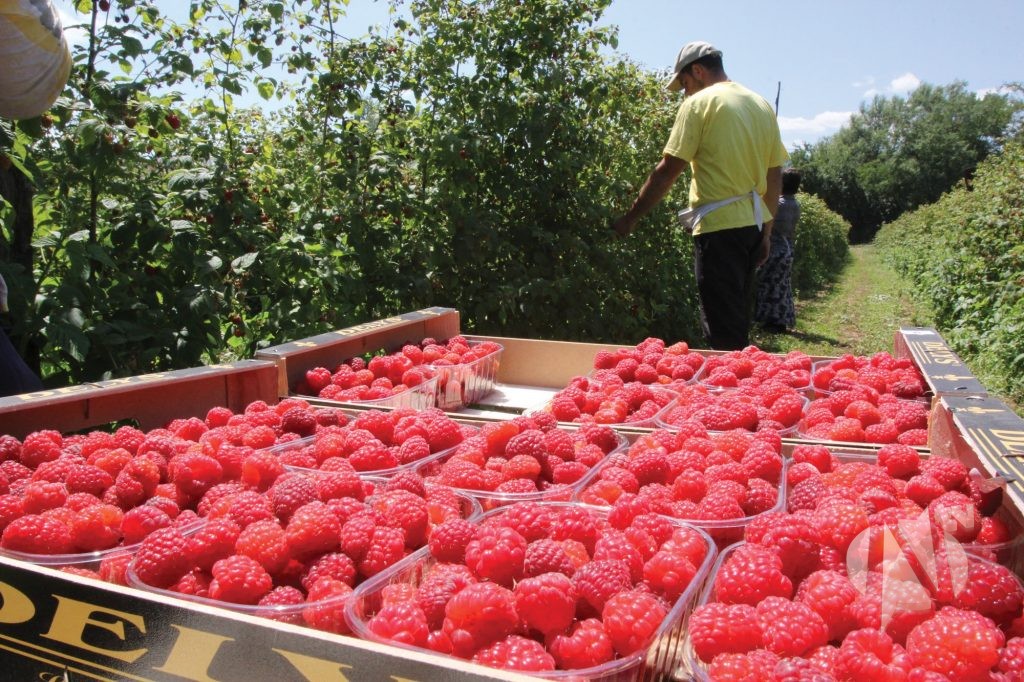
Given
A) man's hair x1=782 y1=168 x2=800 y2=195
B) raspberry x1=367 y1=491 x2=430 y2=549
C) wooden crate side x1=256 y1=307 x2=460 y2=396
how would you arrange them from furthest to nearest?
1. man's hair x1=782 y1=168 x2=800 y2=195
2. wooden crate side x1=256 y1=307 x2=460 y2=396
3. raspberry x1=367 y1=491 x2=430 y2=549

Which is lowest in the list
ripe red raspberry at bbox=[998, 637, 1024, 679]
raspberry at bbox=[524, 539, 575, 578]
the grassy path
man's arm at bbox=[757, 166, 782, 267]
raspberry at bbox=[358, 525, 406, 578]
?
the grassy path

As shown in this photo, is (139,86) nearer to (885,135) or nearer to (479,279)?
(479,279)

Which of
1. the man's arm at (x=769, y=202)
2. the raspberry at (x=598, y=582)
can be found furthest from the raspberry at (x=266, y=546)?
the man's arm at (x=769, y=202)

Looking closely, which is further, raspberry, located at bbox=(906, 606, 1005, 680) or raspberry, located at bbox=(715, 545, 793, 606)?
raspberry, located at bbox=(715, 545, 793, 606)

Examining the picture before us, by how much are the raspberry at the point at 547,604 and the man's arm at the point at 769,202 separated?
303cm

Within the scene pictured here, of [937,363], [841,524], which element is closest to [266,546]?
[841,524]

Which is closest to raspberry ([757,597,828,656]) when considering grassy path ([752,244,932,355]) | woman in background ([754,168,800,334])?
grassy path ([752,244,932,355])

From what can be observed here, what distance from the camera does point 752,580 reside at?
3.45 feet

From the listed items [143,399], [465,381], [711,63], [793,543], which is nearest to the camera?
[793,543]

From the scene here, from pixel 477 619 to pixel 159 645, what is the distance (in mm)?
377

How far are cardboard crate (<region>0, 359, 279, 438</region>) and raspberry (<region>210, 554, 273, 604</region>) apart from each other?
0.95m

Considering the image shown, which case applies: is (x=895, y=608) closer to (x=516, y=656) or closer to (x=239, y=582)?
(x=516, y=656)

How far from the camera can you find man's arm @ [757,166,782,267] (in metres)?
3.71

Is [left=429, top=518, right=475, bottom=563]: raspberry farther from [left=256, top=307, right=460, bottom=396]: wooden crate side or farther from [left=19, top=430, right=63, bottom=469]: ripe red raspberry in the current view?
[left=256, top=307, right=460, bottom=396]: wooden crate side
